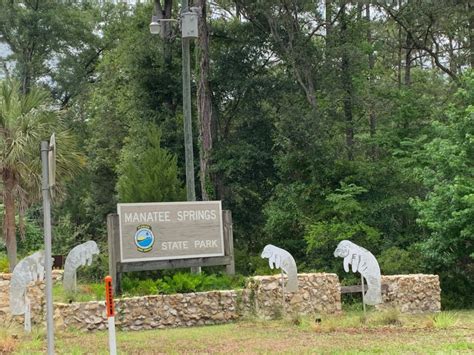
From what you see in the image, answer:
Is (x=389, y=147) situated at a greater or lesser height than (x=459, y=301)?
greater

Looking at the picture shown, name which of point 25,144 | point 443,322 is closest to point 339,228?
point 443,322

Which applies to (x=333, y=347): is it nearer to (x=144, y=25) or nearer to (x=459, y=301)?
(x=459, y=301)

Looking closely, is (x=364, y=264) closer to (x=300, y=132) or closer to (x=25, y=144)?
(x=300, y=132)

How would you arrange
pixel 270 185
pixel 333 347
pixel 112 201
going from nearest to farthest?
pixel 333 347
pixel 270 185
pixel 112 201

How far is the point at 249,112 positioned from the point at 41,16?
17.8 meters

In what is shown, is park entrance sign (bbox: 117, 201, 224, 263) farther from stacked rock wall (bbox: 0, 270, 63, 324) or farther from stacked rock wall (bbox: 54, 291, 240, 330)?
stacked rock wall (bbox: 0, 270, 63, 324)

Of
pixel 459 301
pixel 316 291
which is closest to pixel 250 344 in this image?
pixel 316 291

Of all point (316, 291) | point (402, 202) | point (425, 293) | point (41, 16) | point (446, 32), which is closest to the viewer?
point (316, 291)

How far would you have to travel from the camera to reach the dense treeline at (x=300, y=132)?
17906 millimetres

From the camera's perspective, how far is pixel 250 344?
9.54m

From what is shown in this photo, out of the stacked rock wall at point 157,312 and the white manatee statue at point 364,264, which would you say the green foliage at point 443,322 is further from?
the stacked rock wall at point 157,312

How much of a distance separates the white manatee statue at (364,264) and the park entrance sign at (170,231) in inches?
108

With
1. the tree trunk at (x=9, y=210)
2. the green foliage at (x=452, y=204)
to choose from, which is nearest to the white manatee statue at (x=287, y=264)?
the green foliage at (x=452, y=204)

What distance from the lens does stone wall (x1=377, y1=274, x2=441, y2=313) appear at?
1575cm
